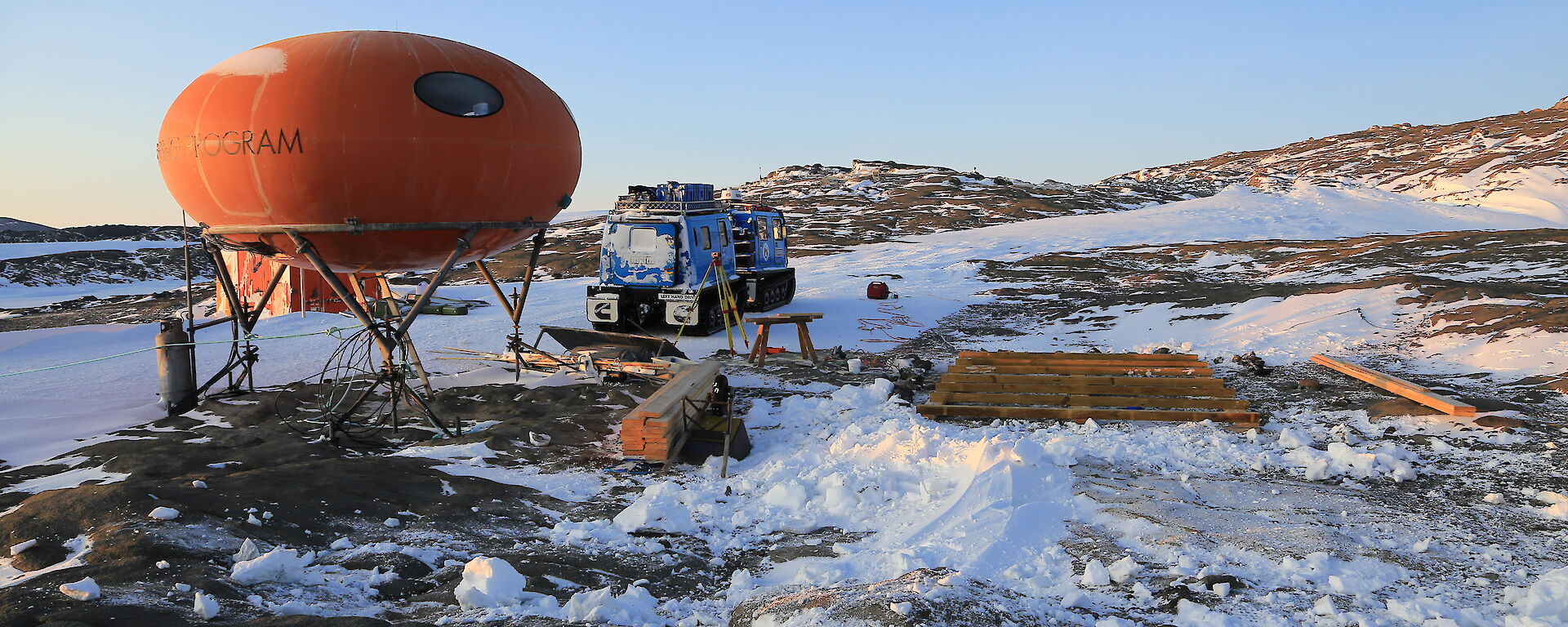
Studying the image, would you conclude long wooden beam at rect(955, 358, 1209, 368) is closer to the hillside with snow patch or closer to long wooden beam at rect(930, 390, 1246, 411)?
long wooden beam at rect(930, 390, 1246, 411)

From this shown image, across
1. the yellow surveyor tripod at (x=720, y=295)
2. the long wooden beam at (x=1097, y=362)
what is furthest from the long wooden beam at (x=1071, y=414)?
the yellow surveyor tripod at (x=720, y=295)

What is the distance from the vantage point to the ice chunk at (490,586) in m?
4.86

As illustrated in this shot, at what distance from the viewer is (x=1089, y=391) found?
10.4 m

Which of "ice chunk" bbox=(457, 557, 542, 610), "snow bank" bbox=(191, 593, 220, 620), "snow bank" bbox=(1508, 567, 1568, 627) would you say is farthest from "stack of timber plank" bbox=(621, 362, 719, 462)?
"snow bank" bbox=(1508, 567, 1568, 627)

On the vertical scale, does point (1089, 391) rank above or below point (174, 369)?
below

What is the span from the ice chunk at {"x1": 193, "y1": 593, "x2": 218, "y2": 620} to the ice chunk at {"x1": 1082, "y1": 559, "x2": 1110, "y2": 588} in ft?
15.6

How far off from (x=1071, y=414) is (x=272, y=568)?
768 cm

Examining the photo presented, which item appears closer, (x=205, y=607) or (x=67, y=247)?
(x=205, y=607)

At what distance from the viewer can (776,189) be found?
278 ft

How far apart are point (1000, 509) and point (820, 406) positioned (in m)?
4.14

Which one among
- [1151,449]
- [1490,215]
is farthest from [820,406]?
[1490,215]

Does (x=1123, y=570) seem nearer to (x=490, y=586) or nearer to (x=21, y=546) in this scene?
(x=490, y=586)

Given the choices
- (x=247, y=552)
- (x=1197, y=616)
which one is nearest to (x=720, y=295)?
(x=247, y=552)

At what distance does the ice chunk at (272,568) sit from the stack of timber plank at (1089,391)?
260 inches
